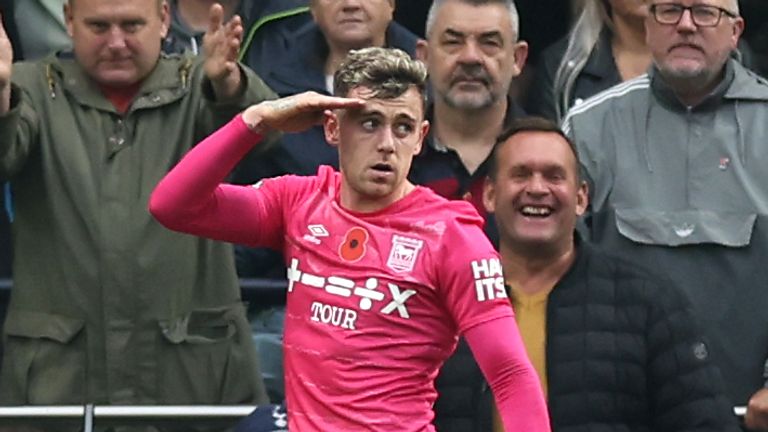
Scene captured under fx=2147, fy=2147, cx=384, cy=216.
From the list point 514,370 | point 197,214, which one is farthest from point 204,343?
point 514,370

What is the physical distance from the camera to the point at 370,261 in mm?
5172

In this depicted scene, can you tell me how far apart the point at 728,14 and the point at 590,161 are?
2.14 feet

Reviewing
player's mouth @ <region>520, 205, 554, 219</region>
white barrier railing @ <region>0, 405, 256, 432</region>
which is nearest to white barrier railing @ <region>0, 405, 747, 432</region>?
white barrier railing @ <region>0, 405, 256, 432</region>

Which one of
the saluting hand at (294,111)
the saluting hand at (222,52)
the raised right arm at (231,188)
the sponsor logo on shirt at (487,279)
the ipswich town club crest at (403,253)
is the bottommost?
the sponsor logo on shirt at (487,279)

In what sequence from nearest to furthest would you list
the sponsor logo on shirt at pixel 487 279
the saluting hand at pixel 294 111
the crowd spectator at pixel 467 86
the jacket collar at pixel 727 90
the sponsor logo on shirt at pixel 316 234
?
the sponsor logo on shirt at pixel 487 279, the saluting hand at pixel 294 111, the sponsor logo on shirt at pixel 316 234, the jacket collar at pixel 727 90, the crowd spectator at pixel 467 86

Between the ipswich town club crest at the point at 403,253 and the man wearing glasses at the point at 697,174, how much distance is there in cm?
159

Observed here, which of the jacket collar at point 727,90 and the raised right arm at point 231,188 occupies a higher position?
the jacket collar at point 727,90

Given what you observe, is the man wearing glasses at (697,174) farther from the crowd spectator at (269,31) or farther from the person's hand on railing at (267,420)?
the person's hand on railing at (267,420)

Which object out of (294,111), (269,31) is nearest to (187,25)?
(269,31)

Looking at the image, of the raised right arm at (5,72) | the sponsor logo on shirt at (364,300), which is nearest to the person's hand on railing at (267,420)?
the sponsor logo on shirt at (364,300)

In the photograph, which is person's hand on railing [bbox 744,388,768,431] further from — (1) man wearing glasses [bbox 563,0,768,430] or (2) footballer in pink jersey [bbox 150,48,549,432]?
(2) footballer in pink jersey [bbox 150,48,549,432]

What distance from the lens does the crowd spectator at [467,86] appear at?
23.1 ft

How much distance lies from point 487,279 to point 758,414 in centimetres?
156

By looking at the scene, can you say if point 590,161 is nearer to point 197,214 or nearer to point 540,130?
point 540,130
